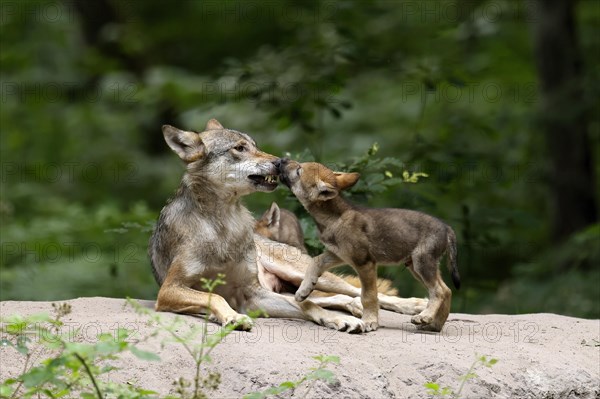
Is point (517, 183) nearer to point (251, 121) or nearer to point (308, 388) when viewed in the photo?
point (251, 121)

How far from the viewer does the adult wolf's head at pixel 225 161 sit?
733 centimetres

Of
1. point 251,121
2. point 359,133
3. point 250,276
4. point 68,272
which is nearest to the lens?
point 250,276

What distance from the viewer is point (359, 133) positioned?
17.8 metres

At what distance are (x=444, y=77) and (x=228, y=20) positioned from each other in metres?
11.1

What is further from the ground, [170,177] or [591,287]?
[591,287]

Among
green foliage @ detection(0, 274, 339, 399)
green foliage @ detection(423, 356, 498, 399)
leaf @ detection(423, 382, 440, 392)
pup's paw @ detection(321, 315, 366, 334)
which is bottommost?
pup's paw @ detection(321, 315, 366, 334)

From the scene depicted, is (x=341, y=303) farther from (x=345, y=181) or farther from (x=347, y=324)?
(x=345, y=181)

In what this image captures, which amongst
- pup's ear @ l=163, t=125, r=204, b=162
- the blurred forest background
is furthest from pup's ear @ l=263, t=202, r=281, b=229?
pup's ear @ l=163, t=125, r=204, b=162

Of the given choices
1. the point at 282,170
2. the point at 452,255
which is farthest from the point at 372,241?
the point at 282,170

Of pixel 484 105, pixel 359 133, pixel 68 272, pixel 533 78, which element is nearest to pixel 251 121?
pixel 359 133

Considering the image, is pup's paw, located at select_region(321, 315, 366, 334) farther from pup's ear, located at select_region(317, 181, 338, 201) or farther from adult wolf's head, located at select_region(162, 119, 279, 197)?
adult wolf's head, located at select_region(162, 119, 279, 197)

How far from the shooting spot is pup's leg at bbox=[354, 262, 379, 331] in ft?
22.5

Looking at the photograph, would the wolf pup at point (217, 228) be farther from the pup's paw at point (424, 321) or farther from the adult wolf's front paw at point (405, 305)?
the adult wolf's front paw at point (405, 305)

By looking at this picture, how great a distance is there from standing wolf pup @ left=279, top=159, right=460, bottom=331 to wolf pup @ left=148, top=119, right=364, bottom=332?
33cm
